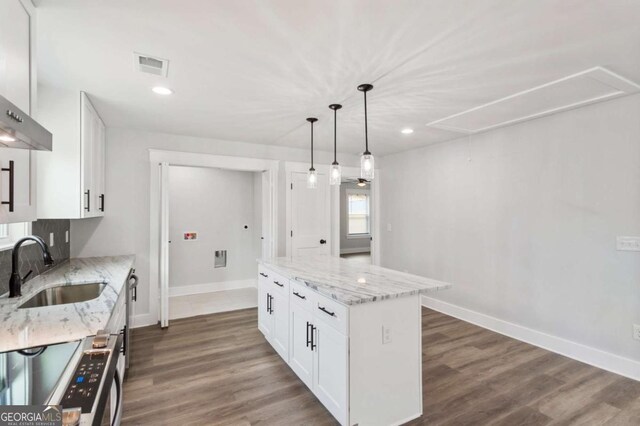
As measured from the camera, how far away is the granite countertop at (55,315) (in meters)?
1.34

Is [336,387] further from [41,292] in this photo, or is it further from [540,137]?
[540,137]

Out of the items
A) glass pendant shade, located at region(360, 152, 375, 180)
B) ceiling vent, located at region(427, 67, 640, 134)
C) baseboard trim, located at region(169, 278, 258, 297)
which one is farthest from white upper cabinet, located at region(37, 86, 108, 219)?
ceiling vent, located at region(427, 67, 640, 134)

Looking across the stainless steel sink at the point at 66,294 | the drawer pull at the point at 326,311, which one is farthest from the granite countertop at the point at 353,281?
the stainless steel sink at the point at 66,294

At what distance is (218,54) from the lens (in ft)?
6.52

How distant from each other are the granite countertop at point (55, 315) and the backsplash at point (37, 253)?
99 mm

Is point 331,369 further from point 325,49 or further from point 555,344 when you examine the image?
point 555,344

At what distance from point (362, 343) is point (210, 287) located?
4277 mm

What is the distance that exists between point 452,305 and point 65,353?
14.3 feet

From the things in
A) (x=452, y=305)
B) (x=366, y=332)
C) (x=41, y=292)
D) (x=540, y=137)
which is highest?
(x=540, y=137)

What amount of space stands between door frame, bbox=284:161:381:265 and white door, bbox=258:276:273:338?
131 centimetres

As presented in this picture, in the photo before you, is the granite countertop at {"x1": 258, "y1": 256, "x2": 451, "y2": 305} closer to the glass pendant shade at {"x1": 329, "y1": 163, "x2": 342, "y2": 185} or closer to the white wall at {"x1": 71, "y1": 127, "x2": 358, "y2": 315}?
the glass pendant shade at {"x1": 329, "y1": 163, "x2": 342, "y2": 185}

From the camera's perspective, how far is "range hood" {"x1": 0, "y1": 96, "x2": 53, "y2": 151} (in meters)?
0.91

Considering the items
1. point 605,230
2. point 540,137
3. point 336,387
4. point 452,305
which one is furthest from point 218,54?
point 452,305

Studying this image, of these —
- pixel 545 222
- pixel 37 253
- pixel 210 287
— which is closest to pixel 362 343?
pixel 545 222
